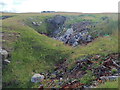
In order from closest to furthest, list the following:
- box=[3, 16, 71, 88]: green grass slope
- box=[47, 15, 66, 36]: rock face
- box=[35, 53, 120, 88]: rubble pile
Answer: box=[35, 53, 120, 88]: rubble pile < box=[3, 16, 71, 88]: green grass slope < box=[47, 15, 66, 36]: rock face

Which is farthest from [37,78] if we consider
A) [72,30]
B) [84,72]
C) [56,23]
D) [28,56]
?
[56,23]

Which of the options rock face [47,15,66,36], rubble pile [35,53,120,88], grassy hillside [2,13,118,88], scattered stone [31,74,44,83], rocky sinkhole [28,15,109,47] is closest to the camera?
rubble pile [35,53,120,88]

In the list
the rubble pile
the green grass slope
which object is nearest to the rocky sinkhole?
the green grass slope

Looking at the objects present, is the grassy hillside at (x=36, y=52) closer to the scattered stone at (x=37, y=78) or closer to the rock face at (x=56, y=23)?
the scattered stone at (x=37, y=78)

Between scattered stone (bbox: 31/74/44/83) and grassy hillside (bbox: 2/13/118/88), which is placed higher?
grassy hillside (bbox: 2/13/118/88)

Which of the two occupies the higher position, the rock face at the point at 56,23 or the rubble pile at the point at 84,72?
the rock face at the point at 56,23

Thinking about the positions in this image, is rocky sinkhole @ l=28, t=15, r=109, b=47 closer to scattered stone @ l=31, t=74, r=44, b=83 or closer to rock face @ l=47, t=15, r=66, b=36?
rock face @ l=47, t=15, r=66, b=36

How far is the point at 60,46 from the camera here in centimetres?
3975

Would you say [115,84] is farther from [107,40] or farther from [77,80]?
[107,40]

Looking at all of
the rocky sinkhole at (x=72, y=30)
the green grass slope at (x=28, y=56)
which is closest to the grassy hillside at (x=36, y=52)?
the green grass slope at (x=28, y=56)

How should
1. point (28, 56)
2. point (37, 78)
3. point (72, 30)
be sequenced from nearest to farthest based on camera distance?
point (37, 78) < point (28, 56) < point (72, 30)

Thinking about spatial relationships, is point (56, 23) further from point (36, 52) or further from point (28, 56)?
point (28, 56)

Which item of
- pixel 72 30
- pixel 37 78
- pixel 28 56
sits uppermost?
pixel 72 30

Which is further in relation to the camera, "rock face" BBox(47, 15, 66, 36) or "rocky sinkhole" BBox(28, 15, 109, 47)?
"rock face" BBox(47, 15, 66, 36)
